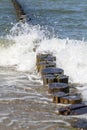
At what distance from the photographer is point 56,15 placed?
1709 cm

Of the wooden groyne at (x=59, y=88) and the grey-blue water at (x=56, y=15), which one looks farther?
the grey-blue water at (x=56, y=15)

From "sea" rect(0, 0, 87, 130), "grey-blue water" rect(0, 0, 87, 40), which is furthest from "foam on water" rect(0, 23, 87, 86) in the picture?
"grey-blue water" rect(0, 0, 87, 40)

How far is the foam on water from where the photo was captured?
9323 mm

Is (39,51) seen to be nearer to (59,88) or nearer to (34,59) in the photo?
(34,59)

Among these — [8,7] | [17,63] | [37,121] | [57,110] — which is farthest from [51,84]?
[8,7]

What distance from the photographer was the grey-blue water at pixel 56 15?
14105 millimetres

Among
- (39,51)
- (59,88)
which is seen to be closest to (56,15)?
(39,51)

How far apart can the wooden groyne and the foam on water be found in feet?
1.63

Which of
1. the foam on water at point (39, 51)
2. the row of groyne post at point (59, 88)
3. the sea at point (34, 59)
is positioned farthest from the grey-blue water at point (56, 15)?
the row of groyne post at point (59, 88)

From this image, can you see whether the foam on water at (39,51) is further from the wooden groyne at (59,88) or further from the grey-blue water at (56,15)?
the grey-blue water at (56,15)

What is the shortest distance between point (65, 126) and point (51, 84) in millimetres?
1651

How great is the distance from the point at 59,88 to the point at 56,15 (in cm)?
1020

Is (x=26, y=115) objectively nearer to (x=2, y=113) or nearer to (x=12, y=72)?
(x=2, y=113)

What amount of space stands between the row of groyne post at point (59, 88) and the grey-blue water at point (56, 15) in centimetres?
419
